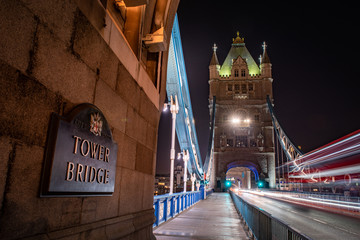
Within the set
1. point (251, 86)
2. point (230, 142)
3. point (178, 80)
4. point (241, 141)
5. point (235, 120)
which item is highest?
point (251, 86)

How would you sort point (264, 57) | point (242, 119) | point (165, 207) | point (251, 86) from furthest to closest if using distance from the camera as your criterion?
point (264, 57), point (251, 86), point (242, 119), point (165, 207)

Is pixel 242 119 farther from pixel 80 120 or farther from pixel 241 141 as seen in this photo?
pixel 80 120

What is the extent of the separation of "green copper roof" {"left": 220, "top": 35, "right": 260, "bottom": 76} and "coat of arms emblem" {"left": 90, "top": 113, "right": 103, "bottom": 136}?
58078 mm

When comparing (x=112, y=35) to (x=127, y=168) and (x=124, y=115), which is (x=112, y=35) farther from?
(x=127, y=168)

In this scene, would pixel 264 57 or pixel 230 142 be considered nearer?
pixel 230 142

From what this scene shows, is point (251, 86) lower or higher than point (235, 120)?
higher

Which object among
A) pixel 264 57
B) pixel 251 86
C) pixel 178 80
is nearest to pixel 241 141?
pixel 251 86

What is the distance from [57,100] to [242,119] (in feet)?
172

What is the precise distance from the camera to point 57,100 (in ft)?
7.57

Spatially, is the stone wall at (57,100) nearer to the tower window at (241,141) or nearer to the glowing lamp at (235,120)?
the tower window at (241,141)

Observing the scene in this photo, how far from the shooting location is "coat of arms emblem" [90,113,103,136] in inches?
109

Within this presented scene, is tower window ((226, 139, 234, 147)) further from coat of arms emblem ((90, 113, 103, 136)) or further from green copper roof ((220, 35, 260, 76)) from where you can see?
coat of arms emblem ((90, 113, 103, 136))

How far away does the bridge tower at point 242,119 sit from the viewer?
1973 inches

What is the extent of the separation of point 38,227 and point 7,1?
165 cm
